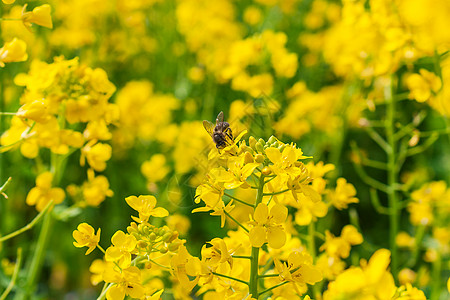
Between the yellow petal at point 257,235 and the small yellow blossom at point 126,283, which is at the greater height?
the yellow petal at point 257,235

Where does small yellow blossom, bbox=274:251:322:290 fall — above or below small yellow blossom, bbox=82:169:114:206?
above

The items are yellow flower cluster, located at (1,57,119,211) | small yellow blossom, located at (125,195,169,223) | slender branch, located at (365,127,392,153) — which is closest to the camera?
small yellow blossom, located at (125,195,169,223)

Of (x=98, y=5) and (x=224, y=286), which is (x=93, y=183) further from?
(x=98, y=5)

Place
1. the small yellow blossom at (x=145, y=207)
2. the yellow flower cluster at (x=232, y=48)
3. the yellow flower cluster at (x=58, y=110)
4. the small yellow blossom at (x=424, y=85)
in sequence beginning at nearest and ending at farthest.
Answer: the small yellow blossom at (x=145, y=207), the yellow flower cluster at (x=58, y=110), the small yellow blossom at (x=424, y=85), the yellow flower cluster at (x=232, y=48)

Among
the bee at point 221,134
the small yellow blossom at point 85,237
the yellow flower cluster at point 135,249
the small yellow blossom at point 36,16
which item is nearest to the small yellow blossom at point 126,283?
the yellow flower cluster at point 135,249

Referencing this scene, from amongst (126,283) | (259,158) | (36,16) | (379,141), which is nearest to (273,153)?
(259,158)

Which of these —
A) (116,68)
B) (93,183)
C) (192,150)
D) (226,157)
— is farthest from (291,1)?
(226,157)

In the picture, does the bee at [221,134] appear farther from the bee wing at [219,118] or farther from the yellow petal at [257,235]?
the yellow petal at [257,235]

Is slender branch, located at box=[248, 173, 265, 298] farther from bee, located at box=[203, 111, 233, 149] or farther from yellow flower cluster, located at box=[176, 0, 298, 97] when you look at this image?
yellow flower cluster, located at box=[176, 0, 298, 97]

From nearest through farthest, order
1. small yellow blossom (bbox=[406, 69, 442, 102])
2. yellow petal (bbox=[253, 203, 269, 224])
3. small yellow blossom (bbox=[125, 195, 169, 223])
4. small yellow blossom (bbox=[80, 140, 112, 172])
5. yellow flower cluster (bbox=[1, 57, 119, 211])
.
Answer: yellow petal (bbox=[253, 203, 269, 224]), small yellow blossom (bbox=[125, 195, 169, 223]), yellow flower cluster (bbox=[1, 57, 119, 211]), small yellow blossom (bbox=[80, 140, 112, 172]), small yellow blossom (bbox=[406, 69, 442, 102])

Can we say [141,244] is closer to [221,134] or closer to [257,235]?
[257,235]

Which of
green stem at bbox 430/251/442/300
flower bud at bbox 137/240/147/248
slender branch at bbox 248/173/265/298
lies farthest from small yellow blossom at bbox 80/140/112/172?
green stem at bbox 430/251/442/300
